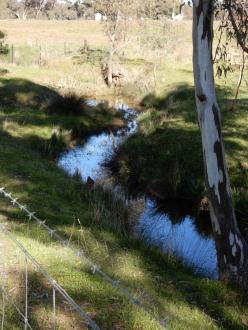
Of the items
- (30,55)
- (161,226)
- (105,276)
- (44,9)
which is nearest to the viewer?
(105,276)

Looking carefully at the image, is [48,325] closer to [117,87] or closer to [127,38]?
[117,87]

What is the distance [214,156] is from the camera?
6688mm

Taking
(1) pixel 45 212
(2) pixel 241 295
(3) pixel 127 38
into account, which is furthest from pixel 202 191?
(3) pixel 127 38

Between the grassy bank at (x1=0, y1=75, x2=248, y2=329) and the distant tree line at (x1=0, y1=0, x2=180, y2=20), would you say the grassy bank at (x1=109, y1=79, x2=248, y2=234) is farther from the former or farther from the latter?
the distant tree line at (x1=0, y1=0, x2=180, y2=20)

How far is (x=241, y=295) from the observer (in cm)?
668

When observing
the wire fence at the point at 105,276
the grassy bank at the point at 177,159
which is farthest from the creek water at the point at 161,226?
the wire fence at the point at 105,276

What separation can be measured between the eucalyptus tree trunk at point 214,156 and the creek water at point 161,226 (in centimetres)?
106

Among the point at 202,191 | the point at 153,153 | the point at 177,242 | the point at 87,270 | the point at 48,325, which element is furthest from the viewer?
the point at 153,153

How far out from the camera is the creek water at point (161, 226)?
8.67 metres

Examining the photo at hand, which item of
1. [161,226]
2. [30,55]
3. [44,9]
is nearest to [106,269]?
[161,226]

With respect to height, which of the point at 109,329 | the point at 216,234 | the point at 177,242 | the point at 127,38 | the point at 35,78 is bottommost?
the point at 177,242

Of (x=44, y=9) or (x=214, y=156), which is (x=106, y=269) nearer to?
(x=214, y=156)

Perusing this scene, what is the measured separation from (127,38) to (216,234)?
26.4 metres

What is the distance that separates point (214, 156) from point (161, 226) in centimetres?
439
